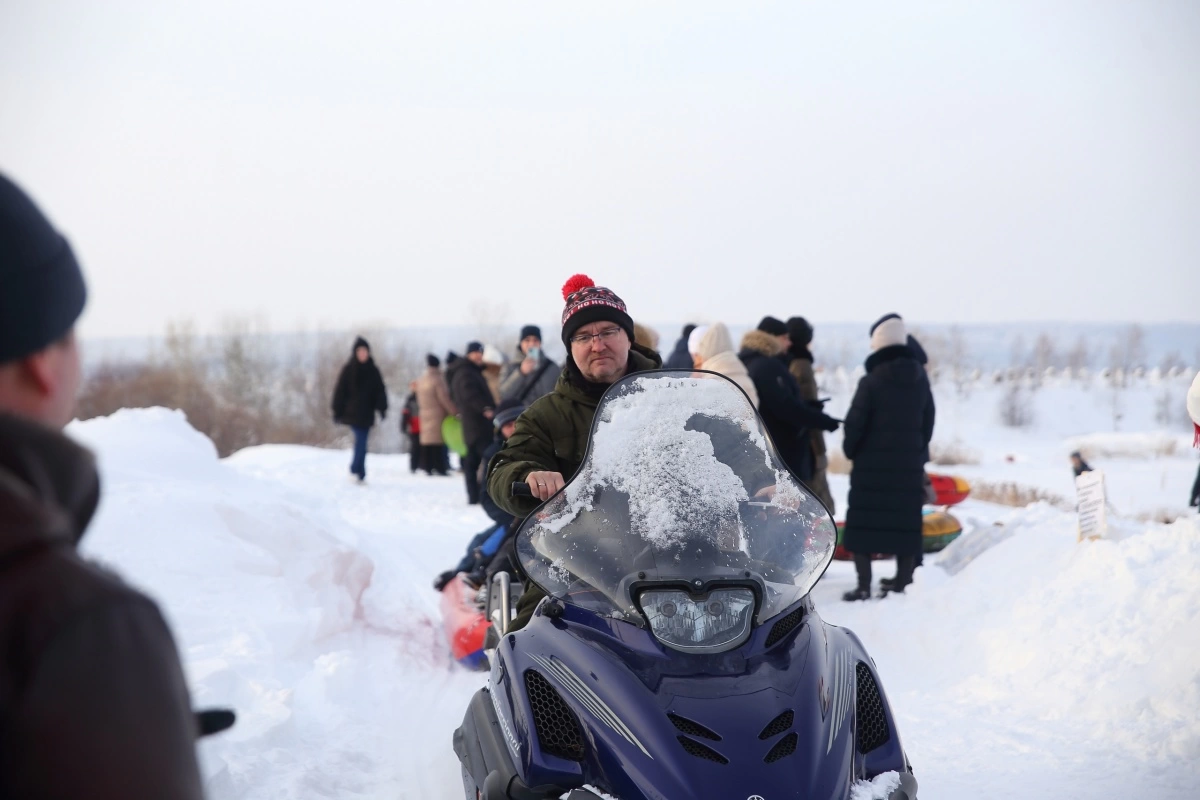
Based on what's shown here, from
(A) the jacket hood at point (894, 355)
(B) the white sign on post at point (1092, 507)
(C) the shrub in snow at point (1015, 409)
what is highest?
(A) the jacket hood at point (894, 355)

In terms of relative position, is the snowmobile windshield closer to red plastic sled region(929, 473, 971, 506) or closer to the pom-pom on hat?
the pom-pom on hat

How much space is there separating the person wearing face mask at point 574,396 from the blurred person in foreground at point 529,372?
4.60 meters

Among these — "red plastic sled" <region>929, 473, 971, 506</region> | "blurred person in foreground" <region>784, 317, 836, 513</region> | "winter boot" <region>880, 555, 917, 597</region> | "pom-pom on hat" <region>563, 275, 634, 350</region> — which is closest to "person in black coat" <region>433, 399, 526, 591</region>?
"pom-pom on hat" <region>563, 275, 634, 350</region>

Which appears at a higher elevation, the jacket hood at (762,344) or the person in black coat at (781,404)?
the jacket hood at (762,344)

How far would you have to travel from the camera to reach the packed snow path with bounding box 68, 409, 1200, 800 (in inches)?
157

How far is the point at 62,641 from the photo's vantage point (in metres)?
0.84

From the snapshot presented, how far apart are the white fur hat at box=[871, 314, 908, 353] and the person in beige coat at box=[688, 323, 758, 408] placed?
44.4 inches

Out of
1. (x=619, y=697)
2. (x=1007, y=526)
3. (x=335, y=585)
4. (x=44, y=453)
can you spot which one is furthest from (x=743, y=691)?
(x=1007, y=526)

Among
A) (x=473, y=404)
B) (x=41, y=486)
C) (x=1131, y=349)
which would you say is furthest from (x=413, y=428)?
(x=1131, y=349)

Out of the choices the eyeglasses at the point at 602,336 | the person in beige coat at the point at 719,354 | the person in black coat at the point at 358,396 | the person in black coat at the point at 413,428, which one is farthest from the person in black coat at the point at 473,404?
the eyeglasses at the point at 602,336

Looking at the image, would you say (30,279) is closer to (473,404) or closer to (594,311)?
(594,311)

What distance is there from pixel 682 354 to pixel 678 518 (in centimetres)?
556

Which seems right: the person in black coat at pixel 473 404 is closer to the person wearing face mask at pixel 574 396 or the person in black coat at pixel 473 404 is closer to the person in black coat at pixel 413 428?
the person in black coat at pixel 413 428

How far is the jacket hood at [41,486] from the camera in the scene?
2.73 ft
